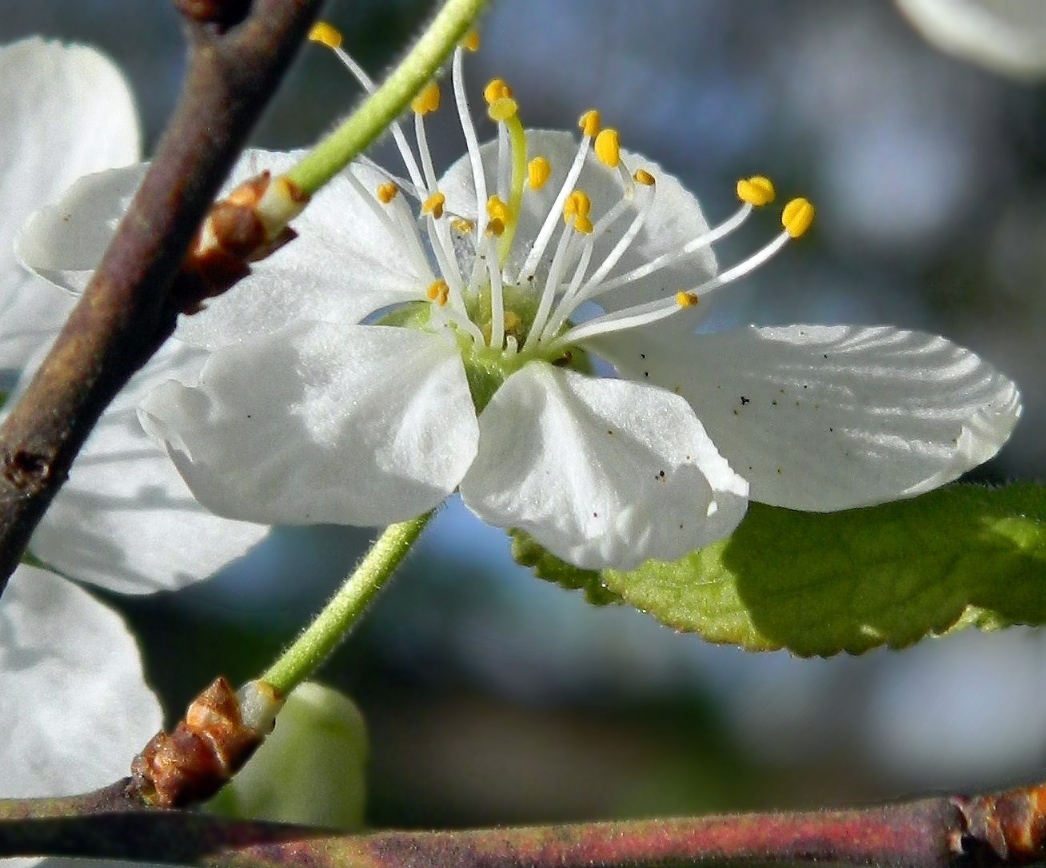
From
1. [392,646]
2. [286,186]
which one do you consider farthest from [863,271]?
[286,186]

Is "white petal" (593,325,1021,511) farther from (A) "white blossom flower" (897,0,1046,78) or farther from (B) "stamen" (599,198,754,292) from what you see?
(A) "white blossom flower" (897,0,1046,78)

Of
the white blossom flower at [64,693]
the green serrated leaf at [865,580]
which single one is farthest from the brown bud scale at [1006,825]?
the white blossom flower at [64,693]

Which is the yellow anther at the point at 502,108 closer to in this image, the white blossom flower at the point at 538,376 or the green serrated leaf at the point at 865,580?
the white blossom flower at the point at 538,376

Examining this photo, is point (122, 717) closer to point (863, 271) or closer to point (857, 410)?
point (857, 410)

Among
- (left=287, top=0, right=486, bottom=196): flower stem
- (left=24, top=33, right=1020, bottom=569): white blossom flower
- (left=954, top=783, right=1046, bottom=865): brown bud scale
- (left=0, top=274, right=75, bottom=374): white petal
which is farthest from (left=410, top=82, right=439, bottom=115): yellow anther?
(left=954, top=783, right=1046, bottom=865): brown bud scale

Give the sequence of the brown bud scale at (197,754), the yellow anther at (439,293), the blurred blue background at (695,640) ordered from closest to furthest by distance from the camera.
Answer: the brown bud scale at (197,754) < the yellow anther at (439,293) < the blurred blue background at (695,640)
